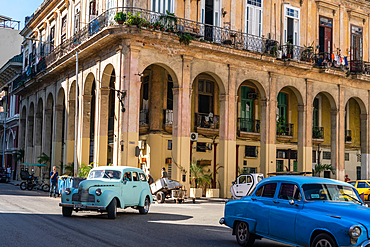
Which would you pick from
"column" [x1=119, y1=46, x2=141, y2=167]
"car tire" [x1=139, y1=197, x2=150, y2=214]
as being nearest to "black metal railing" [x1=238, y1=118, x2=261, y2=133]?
"column" [x1=119, y1=46, x2=141, y2=167]

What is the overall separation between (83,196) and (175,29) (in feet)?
44.9

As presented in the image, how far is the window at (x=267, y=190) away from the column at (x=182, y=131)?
589 inches

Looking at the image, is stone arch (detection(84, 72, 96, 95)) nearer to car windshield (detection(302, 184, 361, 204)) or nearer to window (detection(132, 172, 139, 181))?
window (detection(132, 172, 139, 181))

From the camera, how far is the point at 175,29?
2516 centimetres

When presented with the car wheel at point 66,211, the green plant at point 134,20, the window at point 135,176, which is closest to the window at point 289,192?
the window at point 135,176

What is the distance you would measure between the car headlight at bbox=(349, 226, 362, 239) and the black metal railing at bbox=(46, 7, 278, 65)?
1810 cm

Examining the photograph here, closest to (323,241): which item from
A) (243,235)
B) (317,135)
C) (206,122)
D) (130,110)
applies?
(243,235)

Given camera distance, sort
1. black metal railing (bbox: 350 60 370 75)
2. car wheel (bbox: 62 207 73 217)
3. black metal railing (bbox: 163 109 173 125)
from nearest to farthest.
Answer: car wheel (bbox: 62 207 73 217) < black metal railing (bbox: 163 109 173 125) < black metal railing (bbox: 350 60 370 75)

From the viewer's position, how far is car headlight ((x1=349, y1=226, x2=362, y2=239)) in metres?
7.39

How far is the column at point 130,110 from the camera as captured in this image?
918 inches

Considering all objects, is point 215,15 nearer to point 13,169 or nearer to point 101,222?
point 101,222

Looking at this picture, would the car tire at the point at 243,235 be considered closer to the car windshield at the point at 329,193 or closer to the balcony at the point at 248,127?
the car windshield at the point at 329,193

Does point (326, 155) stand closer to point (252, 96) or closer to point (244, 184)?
point (252, 96)

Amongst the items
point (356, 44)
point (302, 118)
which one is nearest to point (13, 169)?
point (302, 118)
